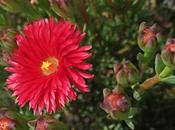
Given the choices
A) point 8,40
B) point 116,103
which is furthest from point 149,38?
point 8,40

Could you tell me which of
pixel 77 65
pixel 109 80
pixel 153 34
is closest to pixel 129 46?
pixel 109 80

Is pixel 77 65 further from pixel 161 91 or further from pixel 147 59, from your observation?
pixel 161 91

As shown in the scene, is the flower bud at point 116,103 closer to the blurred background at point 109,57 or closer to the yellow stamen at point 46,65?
the yellow stamen at point 46,65

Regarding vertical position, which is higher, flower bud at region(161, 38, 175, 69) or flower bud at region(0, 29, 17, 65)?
flower bud at region(0, 29, 17, 65)

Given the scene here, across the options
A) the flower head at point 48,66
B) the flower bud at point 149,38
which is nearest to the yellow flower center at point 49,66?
the flower head at point 48,66

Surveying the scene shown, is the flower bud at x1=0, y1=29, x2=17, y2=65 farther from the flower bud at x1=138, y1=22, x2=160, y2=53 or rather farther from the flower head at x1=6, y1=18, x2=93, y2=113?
the flower bud at x1=138, y1=22, x2=160, y2=53

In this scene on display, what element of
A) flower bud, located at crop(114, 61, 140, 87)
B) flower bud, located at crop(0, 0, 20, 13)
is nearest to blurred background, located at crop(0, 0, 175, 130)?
flower bud, located at crop(0, 0, 20, 13)
